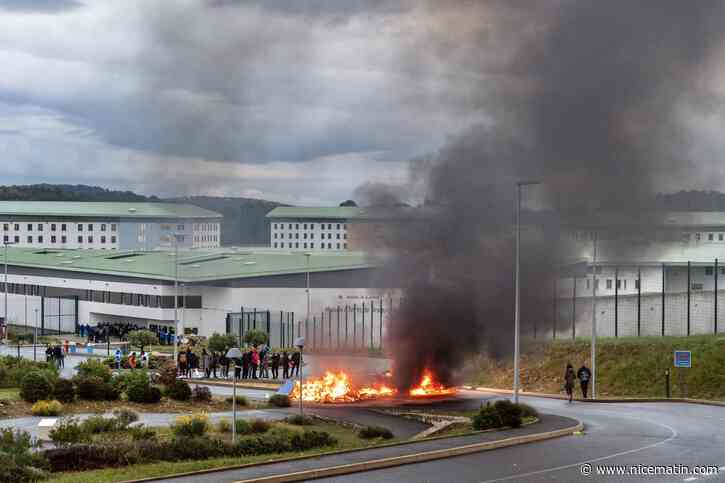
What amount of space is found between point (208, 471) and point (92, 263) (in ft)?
245

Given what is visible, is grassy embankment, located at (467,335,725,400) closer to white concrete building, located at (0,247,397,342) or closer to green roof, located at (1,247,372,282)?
white concrete building, located at (0,247,397,342)

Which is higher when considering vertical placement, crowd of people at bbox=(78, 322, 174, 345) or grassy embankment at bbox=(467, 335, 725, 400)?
grassy embankment at bbox=(467, 335, 725, 400)

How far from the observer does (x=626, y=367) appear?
49281 mm

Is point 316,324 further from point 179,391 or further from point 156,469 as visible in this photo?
point 156,469

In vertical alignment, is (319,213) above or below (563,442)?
above

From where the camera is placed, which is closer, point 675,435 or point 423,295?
point 675,435

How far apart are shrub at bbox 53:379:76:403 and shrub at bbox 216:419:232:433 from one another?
763 centimetres

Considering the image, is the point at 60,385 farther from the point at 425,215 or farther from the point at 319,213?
the point at 319,213

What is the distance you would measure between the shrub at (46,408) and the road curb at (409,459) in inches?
563

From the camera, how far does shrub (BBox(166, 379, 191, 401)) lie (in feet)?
126

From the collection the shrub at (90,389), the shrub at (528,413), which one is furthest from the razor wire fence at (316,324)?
the shrub at (528,413)

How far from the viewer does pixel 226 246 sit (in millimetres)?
87188

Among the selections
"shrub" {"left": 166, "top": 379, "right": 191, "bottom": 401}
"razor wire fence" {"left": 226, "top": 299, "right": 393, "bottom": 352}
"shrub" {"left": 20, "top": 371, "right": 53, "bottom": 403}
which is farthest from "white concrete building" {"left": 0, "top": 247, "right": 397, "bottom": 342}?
"shrub" {"left": 20, "top": 371, "right": 53, "bottom": 403}

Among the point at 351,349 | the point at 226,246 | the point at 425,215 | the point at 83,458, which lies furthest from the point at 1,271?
the point at 83,458
